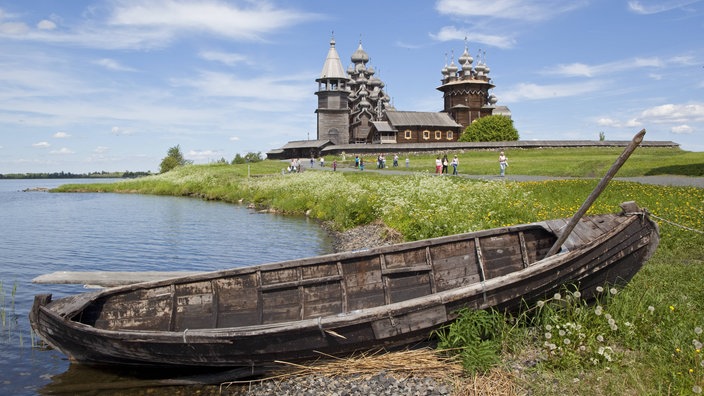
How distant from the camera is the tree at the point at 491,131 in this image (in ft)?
284

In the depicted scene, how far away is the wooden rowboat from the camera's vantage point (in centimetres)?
816

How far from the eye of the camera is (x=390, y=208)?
20.9 m

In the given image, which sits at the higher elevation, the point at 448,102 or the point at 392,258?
the point at 448,102

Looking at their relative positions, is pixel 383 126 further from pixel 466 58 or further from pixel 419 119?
pixel 466 58

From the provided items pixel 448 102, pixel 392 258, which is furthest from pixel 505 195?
pixel 448 102

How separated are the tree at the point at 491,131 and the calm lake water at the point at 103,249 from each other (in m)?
56.5

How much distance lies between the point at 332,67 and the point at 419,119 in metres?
18.4

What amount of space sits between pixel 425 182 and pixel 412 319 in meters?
14.3

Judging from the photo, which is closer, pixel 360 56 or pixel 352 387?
pixel 352 387

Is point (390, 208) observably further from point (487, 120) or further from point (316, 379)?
point (487, 120)

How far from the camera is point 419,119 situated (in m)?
95.5

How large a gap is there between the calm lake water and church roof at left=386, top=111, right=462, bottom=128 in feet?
189

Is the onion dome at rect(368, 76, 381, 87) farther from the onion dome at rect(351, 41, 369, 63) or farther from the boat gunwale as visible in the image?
the boat gunwale

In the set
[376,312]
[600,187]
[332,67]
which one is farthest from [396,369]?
[332,67]
